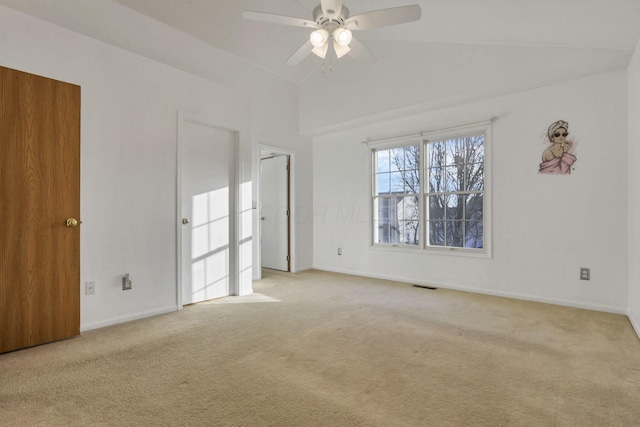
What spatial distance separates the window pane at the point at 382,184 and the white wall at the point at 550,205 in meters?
0.66

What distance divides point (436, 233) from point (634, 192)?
2085mm

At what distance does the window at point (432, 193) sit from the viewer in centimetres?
426

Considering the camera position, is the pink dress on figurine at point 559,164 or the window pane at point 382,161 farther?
the window pane at point 382,161

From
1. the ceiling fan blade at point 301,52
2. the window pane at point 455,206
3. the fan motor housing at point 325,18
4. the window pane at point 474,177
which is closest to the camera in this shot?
the fan motor housing at point 325,18

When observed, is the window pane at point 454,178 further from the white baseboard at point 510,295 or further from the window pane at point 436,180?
the white baseboard at point 510,295

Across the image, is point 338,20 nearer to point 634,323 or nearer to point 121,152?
point 121,152

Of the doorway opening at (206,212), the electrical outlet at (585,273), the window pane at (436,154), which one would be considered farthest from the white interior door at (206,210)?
the electrical outlet at (585,273)

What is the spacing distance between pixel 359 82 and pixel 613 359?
4157 mm

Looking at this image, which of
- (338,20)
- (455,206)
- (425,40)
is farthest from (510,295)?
(338,20)

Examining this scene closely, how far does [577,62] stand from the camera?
319 centimetres

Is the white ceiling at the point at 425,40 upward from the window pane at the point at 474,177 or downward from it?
upward

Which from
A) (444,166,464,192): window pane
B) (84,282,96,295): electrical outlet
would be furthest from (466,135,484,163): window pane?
(84,282,96,295): electrical outlet

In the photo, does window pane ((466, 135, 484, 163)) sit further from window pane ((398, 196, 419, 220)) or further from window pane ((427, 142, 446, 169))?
window pane ((398, 196, 419, 220))

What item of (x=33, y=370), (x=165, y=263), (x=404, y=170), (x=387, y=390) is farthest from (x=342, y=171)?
(x=33, y=370)
